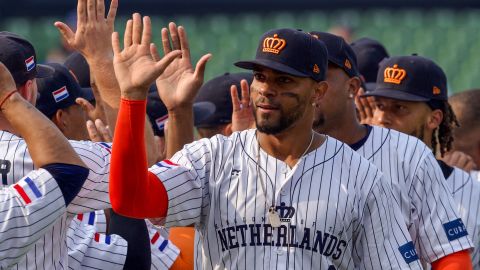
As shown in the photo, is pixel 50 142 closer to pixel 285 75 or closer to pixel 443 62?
pixel 285 75

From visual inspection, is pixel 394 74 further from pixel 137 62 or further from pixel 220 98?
pixel 137 62

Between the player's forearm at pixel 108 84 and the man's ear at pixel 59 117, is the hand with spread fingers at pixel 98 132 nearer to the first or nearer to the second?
the man's ear at pixel 59 117

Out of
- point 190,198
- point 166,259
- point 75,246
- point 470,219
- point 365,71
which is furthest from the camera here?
point 365,71

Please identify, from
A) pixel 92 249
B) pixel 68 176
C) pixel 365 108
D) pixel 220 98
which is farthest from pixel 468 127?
pixel 68 176

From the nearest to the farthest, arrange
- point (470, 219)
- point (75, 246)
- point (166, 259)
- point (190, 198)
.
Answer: point (190, 198), point (75, 246), point (166, 259), point (470, 219)

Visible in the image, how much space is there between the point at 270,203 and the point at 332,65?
1096mm

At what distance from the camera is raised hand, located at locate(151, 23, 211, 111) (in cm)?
465

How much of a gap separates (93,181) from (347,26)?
11335 millimetres

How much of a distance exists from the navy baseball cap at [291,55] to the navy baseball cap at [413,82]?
1313 millimetres

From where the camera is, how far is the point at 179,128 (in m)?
4.86

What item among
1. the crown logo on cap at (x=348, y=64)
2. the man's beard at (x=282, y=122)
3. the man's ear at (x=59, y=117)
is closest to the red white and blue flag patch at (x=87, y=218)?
the man's ear at (x=59, y=117)

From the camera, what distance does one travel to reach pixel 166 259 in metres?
4.94

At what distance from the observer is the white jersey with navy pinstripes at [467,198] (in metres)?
5.51

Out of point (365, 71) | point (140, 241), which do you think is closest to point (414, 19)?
point (365, 71)
